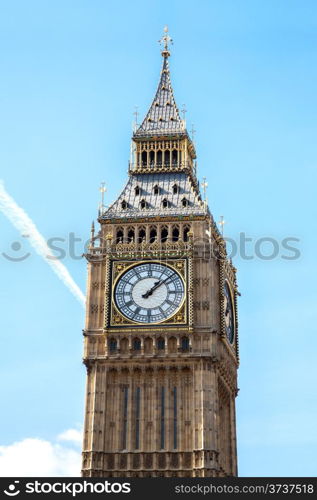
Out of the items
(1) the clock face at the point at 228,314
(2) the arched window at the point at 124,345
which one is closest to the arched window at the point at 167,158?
(1) the clock face at the point at 228,314

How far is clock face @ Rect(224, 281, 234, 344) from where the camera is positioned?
8593 cm

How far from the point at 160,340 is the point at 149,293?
359 cm

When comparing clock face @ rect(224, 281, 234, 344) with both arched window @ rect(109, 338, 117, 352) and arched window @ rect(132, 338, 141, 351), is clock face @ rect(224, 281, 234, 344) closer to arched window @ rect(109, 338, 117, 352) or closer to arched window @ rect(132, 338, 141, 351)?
arched window @ rect(132, 338, 141, 351)

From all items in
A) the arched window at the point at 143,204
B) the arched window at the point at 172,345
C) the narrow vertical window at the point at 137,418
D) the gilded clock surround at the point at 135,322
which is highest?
the arched window at the point at 143,204

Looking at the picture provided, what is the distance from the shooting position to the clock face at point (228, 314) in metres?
85.9

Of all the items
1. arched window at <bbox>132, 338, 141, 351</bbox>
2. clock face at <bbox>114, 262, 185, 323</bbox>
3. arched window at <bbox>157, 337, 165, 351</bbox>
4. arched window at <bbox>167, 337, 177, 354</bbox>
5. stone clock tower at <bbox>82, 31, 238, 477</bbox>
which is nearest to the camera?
stone clock tower at <bbox>82, 31, 238, 477</bbox>

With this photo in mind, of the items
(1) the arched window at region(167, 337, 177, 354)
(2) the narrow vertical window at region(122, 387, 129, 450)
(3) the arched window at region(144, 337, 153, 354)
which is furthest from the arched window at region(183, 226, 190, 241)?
(2) the narrow vertical window at region(122, 387, 129, 450)

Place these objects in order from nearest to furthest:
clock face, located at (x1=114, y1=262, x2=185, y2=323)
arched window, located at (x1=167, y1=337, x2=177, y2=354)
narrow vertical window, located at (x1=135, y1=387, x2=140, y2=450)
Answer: narrow vertical window, located at (x1=135, y1=387, x2=140, y2=450), arched window, located at (x1=167, y1=337, x2=177, y2=354), clock face, located at (x1=114, y1=262, x2=185, y2=323)

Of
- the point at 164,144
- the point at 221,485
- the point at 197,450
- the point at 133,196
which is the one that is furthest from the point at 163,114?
the point at 221,485

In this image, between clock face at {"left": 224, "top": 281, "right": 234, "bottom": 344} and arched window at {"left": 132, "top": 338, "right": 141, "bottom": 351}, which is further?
clock face at {"left": 224, "top": 281, "right": 234, "bottom": 344}

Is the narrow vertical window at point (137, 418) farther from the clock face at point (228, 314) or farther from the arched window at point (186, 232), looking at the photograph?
the arched window at point (186, 232)

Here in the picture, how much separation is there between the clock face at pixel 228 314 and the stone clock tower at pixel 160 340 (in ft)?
0.31

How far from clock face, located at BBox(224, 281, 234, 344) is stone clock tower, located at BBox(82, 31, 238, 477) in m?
0.10

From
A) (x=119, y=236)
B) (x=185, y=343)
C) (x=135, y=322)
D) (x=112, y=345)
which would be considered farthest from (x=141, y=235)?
(x=185, y=343)
